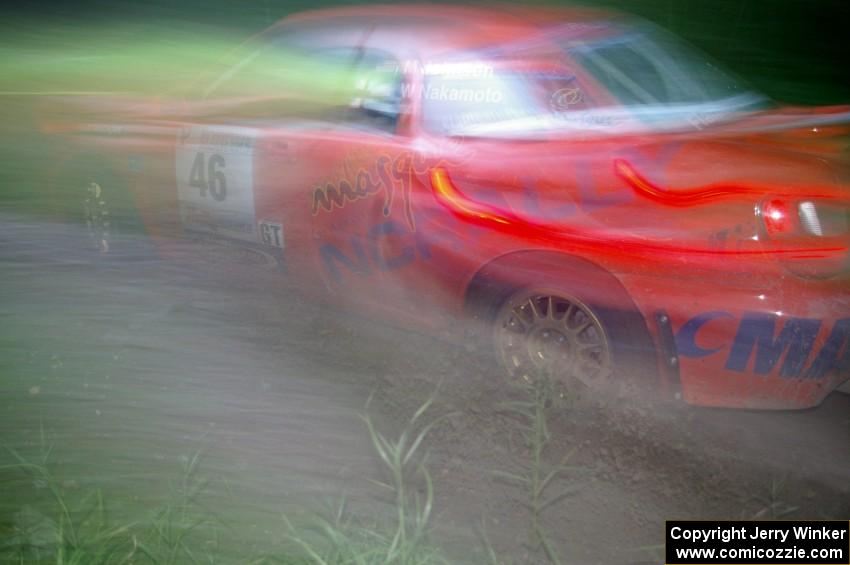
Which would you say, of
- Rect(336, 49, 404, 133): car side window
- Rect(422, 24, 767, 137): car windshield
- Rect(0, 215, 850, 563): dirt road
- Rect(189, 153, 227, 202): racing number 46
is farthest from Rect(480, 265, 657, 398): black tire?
Rect(189, 153, 227, 202): racing number 46

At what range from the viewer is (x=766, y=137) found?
11.5ft

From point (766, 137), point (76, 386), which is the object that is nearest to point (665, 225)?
point (766, 137)

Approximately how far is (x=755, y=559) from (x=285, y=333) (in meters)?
2.29

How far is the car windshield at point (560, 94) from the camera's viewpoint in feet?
12.0

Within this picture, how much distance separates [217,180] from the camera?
170 inches

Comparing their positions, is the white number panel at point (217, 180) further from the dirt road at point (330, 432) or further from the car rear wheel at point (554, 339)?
the car rear wheel at point (554, 339)

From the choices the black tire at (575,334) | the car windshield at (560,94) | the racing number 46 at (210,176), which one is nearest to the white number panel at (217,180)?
the racing number 46 at (210,176)

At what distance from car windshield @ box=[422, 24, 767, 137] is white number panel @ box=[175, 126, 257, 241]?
92 cm

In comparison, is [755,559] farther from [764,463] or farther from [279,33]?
Result: [279,33]

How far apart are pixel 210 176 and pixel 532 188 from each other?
1.63 meters

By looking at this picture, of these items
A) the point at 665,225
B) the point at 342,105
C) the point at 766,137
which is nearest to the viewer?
the point at 665,225

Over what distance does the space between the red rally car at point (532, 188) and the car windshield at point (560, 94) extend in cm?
1

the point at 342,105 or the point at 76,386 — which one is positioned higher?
the point at 342,105

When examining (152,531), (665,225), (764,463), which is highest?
(665,225)
